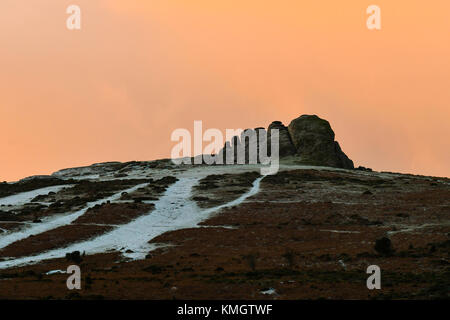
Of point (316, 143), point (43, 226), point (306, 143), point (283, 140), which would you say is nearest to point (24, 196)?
point (43, 226)

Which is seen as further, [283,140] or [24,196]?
[283,140]

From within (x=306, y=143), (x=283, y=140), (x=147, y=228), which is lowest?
(x=147, y=228)

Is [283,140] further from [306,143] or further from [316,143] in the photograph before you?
[316,143]

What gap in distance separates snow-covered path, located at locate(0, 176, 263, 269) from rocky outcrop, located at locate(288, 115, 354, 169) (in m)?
48.0

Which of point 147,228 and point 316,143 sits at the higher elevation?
point 316,143

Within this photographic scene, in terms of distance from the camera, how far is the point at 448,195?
77.6m

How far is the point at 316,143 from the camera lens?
141 m

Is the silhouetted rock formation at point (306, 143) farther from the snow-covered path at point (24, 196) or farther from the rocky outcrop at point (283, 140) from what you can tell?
the snow-covered path at point (24, 196)

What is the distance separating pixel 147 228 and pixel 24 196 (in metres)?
45.2

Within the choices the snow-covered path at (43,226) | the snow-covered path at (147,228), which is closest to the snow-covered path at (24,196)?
the snow-covered path at (43,226)

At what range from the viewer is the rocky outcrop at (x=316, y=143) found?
13675cm

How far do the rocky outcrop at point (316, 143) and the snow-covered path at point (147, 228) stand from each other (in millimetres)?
47963

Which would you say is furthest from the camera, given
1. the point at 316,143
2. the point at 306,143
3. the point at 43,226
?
the point at 306,143

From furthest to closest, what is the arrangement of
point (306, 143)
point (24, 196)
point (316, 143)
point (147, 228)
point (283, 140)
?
point (283, 140) < point (306, 143) < point (316, 143) < point (24, 196) < point (147, 228)
